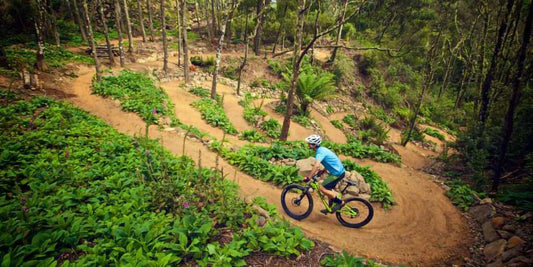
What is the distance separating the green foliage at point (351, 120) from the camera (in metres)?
16.8

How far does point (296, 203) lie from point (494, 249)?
405 cm

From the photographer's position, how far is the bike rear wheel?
207 inches

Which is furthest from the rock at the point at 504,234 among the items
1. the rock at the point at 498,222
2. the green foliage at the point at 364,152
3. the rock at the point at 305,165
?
the rock at the point at 305,165

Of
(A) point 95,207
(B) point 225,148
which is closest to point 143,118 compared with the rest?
(B) point 225,148

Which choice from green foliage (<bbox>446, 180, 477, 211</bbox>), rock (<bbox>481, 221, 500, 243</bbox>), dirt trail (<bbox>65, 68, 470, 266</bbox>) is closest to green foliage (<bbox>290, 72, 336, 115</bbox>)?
dirt trail (<bbox>65, 68, 470, 266</bbox>)

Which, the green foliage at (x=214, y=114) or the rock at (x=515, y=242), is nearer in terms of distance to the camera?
the rock at (x=515, y=242)

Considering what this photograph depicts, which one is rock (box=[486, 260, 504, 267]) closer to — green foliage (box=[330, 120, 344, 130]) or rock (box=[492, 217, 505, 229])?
rock (box=[492, 217, 505, 229])

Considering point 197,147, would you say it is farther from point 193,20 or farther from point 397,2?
point 193,20

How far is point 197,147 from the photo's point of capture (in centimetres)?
841

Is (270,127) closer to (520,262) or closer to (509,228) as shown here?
(509,228)

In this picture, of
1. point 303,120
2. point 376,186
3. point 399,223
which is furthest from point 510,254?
point 303,120

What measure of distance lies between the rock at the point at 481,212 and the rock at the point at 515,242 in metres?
1.24

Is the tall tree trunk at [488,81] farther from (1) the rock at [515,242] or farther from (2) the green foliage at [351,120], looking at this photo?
(2) the green foliage at [351,120]

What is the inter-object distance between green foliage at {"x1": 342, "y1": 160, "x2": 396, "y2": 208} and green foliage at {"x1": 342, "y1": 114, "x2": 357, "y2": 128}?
32.4 ft
